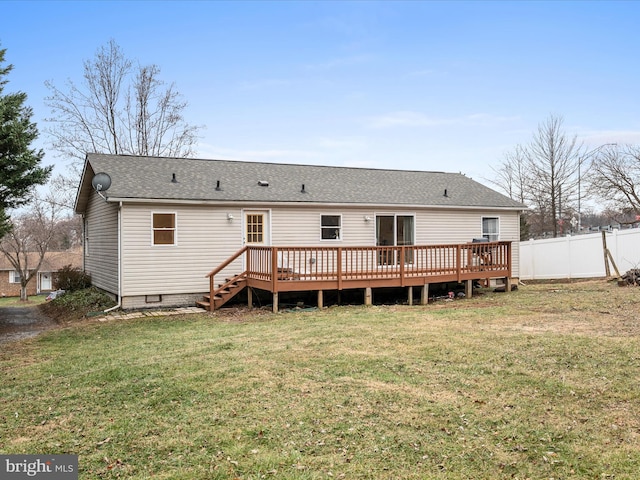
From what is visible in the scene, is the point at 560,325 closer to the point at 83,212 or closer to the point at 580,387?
the point at 580,387

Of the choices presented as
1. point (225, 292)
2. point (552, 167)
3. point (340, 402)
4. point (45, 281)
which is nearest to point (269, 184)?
point (225, 292)

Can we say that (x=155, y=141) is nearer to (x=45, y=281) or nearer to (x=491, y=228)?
(x=491, y=228)

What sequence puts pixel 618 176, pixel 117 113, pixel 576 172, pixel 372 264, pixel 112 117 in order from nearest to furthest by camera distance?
pixel 372 264
pixel 112 117
pixel 117 113
pixel 576 172
pixel 618 176

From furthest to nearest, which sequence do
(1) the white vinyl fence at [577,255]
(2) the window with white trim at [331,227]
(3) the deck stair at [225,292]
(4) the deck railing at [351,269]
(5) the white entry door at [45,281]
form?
1. (5) the white entry door at [45,281]
2. (1) the white vinyl fence at [577,255]
3. (2) the window with white trim at [331,227]
4. (3) the deck stair at [225,292]
5. (4) the deck railing at [351,269]

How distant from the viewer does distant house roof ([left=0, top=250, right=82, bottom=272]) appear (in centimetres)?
3953

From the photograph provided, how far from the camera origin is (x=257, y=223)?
46.5ft

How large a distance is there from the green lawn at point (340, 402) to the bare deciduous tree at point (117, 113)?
727 inches

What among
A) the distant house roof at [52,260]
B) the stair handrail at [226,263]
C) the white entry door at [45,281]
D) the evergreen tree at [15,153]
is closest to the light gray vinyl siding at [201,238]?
the stair handrail at [226,263]

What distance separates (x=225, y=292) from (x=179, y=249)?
182 centimetres

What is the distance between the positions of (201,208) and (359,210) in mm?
4826

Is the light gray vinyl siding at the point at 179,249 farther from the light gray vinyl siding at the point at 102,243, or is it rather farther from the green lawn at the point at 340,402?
the green lawn at the point at 340,402

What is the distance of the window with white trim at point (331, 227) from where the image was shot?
48.5ft

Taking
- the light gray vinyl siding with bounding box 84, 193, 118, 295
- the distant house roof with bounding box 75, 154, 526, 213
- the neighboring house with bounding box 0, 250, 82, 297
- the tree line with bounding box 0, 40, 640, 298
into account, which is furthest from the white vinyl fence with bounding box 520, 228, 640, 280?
the neighboring house with bounding box 0, 250, 82, 297

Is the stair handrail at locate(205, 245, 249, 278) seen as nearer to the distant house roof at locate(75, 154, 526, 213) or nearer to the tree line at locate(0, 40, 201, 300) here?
the distant house roof at locate(75, 154, 526, 213)
